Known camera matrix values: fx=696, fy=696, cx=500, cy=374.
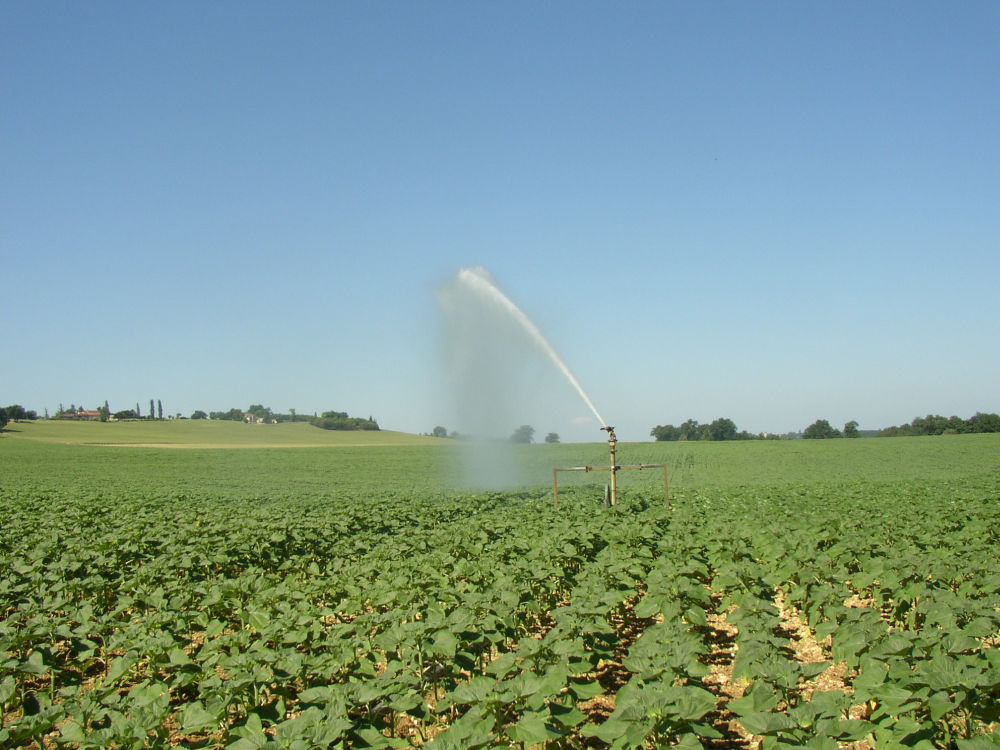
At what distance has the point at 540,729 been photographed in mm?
3586

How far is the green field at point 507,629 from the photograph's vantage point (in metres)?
3.90

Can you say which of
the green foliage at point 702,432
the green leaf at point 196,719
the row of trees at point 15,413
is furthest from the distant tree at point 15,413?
the green leaf at point 196,719

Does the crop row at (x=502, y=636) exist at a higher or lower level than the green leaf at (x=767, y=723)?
lower

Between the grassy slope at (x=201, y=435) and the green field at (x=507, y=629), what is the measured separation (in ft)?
231

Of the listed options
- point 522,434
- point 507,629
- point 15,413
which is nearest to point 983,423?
point 522,434

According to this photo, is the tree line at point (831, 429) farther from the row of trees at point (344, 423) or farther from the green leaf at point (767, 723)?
the green leaf at point (767, 723)

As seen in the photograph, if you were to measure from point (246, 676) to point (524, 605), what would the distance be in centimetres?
272

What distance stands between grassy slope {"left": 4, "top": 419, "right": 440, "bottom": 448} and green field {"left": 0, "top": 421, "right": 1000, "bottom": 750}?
70.3 metres

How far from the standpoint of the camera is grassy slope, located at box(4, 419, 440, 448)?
79.9 metres

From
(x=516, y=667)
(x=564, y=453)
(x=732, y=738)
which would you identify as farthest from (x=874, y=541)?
(x=564, y=453)

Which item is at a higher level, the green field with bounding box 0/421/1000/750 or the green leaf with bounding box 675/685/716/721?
the green leaf with bounding box 675/685/716/721

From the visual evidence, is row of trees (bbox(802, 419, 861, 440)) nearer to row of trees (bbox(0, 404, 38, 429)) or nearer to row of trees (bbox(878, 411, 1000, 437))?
row of trees (bbox(878, 411, 1000, 437))

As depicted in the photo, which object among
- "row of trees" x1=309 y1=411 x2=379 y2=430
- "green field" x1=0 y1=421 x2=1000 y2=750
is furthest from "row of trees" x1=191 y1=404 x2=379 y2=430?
"green field" x1=0 y1=421 x2=1000 y2=750

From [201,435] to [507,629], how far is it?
96.0 metres
